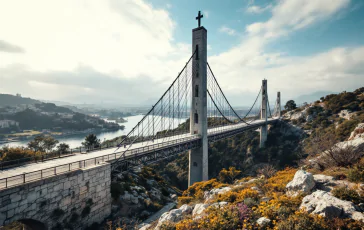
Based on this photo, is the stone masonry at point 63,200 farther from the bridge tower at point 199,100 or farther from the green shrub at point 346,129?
the green shrub at point 346,129

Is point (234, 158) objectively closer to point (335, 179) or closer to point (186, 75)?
point (186, 75)

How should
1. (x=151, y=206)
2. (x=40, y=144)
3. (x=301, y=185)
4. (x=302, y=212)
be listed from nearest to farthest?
(x=302, y=212)
(x=301, y=185)
(x=151, y=206)
(x=40, y=144)

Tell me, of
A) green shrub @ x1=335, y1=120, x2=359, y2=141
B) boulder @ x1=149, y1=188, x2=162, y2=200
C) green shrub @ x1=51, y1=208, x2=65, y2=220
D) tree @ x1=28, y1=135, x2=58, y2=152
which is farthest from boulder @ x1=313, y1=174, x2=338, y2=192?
tree @ x1=28, y1=135, x2=58, y2=152

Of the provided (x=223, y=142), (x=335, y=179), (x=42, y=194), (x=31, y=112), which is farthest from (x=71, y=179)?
(x=31, y=112)

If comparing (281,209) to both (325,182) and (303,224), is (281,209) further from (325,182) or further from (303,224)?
(325,182)

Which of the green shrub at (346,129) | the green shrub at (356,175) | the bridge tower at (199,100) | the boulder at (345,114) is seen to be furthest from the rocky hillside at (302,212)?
the boulder at (345,114)

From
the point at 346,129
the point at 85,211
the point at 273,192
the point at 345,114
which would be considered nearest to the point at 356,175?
the point at 273,192
